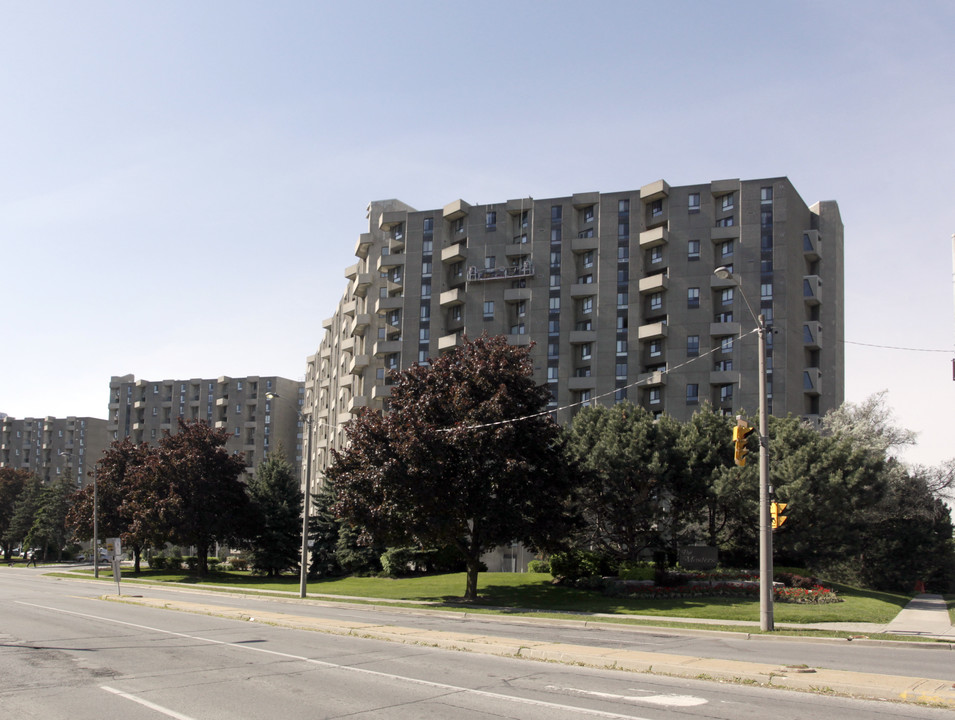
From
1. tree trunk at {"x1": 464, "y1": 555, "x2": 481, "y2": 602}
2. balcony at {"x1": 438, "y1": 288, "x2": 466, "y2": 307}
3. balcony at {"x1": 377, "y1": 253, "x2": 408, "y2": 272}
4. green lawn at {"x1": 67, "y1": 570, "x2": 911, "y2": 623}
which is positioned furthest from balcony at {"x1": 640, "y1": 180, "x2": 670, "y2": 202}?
tree trunk at {"x1": 464, "y1": 555, "x2": 481, "y2": 602}

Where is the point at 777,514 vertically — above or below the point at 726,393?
below

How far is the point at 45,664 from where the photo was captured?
15.5 metres

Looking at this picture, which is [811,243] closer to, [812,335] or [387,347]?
[812,335]

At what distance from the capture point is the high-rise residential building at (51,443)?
163250mm

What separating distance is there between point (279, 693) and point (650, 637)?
1286 centimetres

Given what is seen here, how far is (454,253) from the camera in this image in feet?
258

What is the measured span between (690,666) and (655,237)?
61.1 metres

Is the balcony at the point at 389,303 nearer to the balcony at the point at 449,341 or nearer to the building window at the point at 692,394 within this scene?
the balcony at the point at 449,341

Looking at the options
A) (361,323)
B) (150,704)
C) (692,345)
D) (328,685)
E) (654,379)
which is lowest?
(328,685)

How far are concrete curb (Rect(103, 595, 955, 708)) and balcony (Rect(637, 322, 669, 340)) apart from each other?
52.5 m

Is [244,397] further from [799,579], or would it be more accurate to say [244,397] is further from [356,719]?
[356,719]

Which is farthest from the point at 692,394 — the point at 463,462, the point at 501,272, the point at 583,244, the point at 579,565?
the point at 463,462

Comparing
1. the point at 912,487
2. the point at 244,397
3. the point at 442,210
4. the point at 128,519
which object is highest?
the point at 442,210

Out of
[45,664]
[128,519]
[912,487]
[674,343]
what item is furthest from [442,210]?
[45,664]
